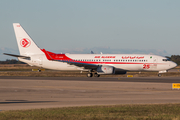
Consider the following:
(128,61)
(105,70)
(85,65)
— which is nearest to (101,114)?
(105,70)

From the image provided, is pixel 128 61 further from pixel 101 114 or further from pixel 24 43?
pixel 101 114

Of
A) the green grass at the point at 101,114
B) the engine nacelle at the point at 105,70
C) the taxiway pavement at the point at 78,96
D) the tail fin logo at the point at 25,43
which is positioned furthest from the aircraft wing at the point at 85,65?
the green grass at the point at 101,114

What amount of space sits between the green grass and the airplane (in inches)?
1256

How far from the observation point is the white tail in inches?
1983

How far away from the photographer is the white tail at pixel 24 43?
5038 cm

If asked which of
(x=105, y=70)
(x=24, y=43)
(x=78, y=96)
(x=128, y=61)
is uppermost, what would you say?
(x=24, y=43)

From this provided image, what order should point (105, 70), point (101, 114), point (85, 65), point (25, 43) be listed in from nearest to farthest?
point (101, 114) → point (105, 70) → point (85, 65) → point (25, 43)

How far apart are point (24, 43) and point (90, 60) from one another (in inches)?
524

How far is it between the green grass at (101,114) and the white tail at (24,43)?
39.0m

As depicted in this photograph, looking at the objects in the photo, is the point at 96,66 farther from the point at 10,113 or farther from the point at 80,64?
the point at 10,113

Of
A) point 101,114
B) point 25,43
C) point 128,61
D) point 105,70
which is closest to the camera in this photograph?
point 101,114

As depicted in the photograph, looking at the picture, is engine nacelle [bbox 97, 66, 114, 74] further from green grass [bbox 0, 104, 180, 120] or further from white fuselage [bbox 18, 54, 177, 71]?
green grass [bbox 0, 104, 180, 120]

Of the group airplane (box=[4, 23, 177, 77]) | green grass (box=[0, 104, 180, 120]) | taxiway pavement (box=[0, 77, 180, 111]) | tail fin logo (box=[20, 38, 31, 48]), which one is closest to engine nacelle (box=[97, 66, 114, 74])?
airplane (box=[4, 23, 177, 77])

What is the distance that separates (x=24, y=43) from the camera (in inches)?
1991
